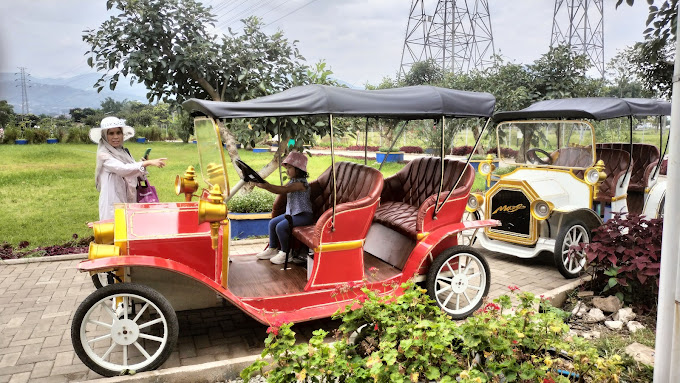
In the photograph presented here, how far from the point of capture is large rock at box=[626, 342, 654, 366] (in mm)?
3177

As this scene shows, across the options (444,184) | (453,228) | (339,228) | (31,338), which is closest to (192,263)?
(339,228)

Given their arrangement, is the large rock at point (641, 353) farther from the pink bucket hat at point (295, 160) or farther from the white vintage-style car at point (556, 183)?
the pink bucket hat at point (295, 160)

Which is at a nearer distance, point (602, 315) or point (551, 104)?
point (602, 315)

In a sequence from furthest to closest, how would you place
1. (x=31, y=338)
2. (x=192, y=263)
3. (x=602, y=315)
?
(x=602, y=315), (x=31, y=338), (x=192, y=263)

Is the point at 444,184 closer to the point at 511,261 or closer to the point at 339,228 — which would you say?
the point at 339,228

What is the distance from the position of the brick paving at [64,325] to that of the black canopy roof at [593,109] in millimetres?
1938

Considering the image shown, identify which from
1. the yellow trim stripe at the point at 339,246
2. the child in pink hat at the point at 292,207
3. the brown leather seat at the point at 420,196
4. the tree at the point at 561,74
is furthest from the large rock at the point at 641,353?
the tree at the point at 561,74

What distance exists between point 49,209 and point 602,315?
8.88 m

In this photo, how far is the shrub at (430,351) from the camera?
7.63 ft

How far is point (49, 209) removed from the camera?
8.66 metres

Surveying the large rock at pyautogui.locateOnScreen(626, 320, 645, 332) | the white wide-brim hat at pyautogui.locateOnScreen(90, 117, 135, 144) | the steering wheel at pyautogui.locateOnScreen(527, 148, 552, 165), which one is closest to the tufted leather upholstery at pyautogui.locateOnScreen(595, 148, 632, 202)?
the steering wheel at pyautogui.locateOnScreen(527, 148, 552, 165)

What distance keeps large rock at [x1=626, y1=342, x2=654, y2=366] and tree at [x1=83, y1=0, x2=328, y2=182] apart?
417 centimetres

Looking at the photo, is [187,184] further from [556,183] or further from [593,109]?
[593,109]

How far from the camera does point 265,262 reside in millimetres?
4559
